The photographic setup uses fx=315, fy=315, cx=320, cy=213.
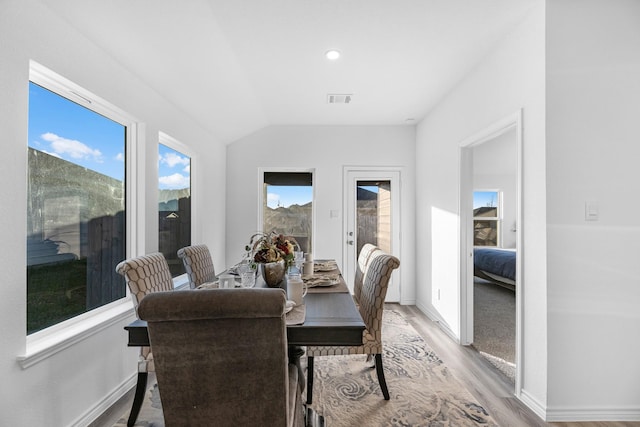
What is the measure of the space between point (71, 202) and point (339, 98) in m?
2.69

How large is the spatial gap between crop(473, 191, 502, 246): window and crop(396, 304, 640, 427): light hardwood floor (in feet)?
12.2

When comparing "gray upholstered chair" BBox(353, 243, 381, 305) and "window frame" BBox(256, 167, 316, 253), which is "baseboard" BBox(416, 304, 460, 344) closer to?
"gray upholstered chair" BBox(353, 243, 381, 305)

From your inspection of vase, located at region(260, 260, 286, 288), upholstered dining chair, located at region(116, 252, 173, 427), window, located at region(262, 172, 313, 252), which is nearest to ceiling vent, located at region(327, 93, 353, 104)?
window, located at region(262, 172, 313, 252)

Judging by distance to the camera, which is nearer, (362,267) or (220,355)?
(220,355)

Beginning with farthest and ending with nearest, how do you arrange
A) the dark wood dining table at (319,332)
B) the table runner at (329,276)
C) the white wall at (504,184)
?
the white wall at (504,184) < the table runner at (329,276) < the dark wood dining table at (319,332)

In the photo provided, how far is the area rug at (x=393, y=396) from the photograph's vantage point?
1.93m

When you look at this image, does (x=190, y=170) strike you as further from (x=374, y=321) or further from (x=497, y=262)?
(x=497, y=262)

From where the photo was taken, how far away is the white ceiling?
197cm

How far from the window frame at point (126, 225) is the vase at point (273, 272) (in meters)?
1.08

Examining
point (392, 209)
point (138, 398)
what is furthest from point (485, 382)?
point (392, 209)

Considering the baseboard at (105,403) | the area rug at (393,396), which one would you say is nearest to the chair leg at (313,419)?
the area rug at (393,396)

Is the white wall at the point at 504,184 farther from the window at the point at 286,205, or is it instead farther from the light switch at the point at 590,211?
the light switch at the point at 590,211

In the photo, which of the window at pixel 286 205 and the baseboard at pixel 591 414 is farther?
the window at pixel 286 205

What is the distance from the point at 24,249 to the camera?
1.54 meters
